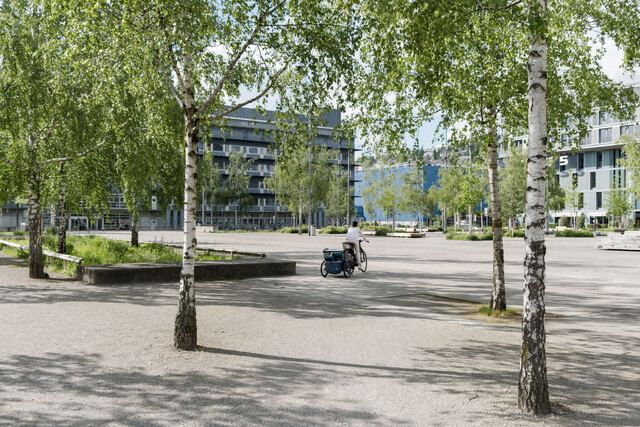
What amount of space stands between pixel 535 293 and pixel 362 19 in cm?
500

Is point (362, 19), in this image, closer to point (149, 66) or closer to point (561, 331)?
point (149, 66)

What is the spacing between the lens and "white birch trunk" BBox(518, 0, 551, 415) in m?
4.92

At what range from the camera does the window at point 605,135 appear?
79938 mm

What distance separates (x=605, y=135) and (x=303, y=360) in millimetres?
86076

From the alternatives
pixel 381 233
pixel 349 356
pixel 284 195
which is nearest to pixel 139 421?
pixel 349 356

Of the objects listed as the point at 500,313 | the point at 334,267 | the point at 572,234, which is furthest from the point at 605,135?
the point at 500,313

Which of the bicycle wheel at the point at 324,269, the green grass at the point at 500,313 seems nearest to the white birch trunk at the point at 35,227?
the bicycle wheel at the point at 324,269

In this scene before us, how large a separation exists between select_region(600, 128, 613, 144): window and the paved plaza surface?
7680 centimetres

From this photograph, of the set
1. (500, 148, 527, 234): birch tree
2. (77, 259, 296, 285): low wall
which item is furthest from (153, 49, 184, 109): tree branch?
(500, 148, 527, 234): birch tree

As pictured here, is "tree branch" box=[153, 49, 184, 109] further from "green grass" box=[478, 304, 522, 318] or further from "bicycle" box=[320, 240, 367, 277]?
"bicycle" box=[320, 240, 367, 277]

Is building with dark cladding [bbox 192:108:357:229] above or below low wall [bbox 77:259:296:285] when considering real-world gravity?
above

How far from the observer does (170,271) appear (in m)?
14.9

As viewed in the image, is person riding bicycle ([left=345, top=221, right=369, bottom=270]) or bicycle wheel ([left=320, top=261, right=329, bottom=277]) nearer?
bicycle wheel ([left=320, top=261, right=329, bottom=277])

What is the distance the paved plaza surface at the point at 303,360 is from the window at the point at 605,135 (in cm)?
7680
